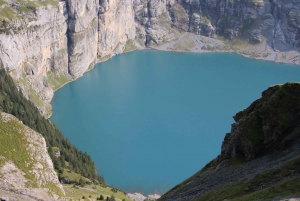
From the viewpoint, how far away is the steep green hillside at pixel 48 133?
80.9m

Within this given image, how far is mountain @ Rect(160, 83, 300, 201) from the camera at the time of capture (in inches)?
1117

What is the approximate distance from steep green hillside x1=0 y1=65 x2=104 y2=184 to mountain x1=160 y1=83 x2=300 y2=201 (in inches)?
1727

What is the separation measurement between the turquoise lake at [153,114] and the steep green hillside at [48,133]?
7149 mm

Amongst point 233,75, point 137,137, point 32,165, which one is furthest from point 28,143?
point 233,75

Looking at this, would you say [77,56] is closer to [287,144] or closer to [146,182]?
[146,182]

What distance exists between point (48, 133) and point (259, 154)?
2717 inches

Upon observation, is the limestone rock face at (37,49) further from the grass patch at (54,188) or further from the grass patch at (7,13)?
the grass patch at (54,188)

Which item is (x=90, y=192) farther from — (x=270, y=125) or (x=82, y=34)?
(x=82, y=34)

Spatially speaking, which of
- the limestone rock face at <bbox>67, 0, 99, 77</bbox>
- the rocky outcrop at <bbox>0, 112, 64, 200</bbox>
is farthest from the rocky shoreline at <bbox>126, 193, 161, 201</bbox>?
the limestone rock face at <bbox>67, 0, 99, 77</bbox>

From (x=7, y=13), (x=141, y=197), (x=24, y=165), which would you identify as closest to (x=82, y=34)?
(x=7, y=13)

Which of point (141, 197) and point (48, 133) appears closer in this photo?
point (141, 197)

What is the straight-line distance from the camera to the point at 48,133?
3637 inches

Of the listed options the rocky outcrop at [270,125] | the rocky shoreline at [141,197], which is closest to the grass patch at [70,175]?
the rocky shoreline at [141,197]

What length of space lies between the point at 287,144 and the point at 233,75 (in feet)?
493
